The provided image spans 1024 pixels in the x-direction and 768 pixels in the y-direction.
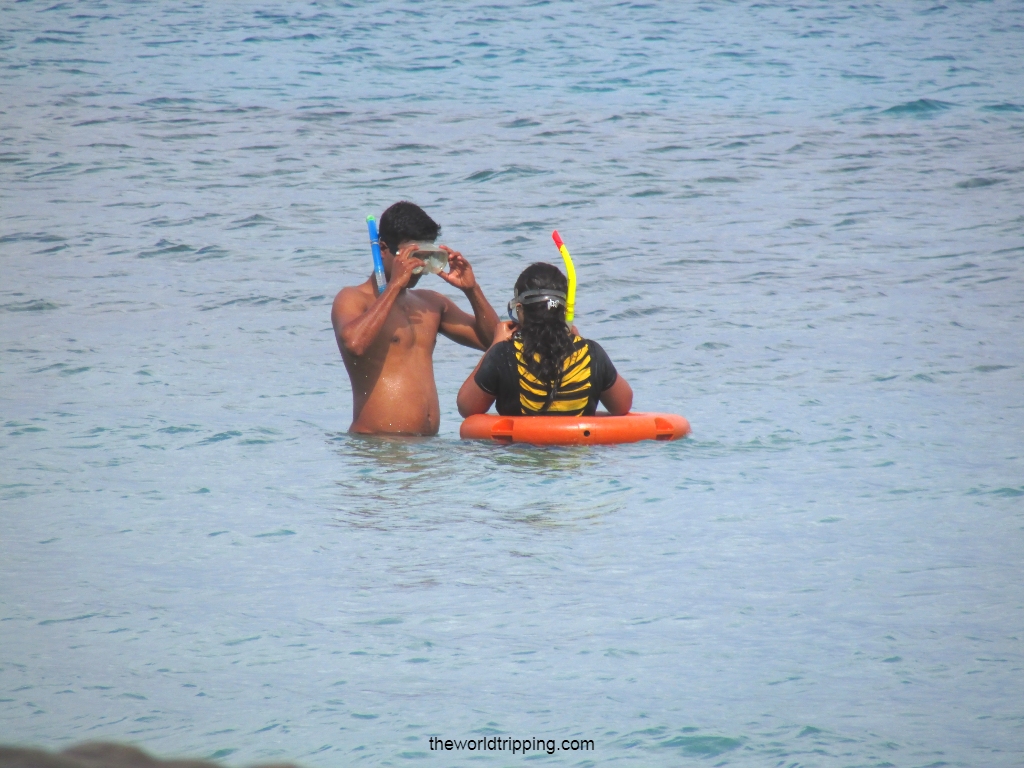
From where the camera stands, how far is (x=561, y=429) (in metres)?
5.98

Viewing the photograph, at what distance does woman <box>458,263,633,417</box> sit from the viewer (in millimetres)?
5945

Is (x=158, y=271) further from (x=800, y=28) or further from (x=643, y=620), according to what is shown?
(x=800, y=28)

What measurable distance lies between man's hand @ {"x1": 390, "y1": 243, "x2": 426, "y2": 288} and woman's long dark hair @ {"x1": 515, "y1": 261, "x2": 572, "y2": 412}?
1.73ft

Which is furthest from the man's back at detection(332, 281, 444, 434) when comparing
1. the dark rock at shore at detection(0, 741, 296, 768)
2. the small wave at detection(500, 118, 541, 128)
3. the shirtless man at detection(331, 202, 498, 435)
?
the small wave at detection(500, 118, 541, 128)

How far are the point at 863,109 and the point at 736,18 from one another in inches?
369

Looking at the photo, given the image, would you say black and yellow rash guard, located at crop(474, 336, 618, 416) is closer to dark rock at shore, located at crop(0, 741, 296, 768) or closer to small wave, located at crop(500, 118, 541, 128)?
dark rock at shore, located at crop(0, 741, 296, 768)

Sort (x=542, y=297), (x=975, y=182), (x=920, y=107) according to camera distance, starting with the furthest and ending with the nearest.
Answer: (x=920, y=107) → (x=975, y=182) → (x=542, y=297)

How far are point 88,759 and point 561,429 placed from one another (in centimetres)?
492

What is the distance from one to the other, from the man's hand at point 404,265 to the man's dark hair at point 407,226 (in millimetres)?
74

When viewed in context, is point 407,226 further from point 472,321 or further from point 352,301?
point 472,321

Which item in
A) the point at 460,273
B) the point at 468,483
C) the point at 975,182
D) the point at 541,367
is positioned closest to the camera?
the point at 468,483

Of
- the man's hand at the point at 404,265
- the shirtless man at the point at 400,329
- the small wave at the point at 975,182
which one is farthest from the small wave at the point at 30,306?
the small wave at the point at 975,182

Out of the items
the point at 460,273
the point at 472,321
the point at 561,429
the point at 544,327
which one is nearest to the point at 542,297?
the point at 544,327

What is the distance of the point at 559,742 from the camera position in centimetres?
345
